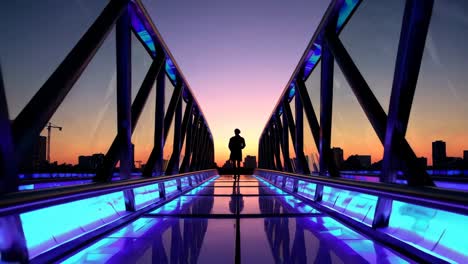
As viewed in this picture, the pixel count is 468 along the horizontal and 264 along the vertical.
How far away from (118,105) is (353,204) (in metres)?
3.07

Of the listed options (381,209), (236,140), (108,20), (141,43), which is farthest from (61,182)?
(236,140)

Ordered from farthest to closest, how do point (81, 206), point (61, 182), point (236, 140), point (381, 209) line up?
1. point (236, 140)
2. point (61, 182)
3. point (81, 206)
4. point (381, 209)

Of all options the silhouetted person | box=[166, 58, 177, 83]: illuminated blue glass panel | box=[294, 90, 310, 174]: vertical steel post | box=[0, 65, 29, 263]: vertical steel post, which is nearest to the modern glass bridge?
box=[0, 65, 29, 263]: vertical steel post

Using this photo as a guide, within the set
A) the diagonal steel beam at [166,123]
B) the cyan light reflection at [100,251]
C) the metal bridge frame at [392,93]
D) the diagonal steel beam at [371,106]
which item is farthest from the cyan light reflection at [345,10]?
the cyan light reflection at [100,251]

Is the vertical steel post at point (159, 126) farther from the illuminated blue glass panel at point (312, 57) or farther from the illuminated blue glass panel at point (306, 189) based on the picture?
the illuminated blue glass panel at point (312, 57)

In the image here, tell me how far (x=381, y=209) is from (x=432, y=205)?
1.17 metres

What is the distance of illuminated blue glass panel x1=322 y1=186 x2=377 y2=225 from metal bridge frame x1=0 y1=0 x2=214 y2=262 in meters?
2.55

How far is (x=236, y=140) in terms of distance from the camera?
12680 millimetres

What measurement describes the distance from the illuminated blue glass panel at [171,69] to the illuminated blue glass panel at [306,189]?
3939 millimetres

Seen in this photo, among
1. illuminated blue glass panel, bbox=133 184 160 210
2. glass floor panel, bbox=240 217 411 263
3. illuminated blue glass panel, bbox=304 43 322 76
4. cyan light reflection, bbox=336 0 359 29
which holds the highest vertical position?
cyan light reflection, bbox=336 0 359 29

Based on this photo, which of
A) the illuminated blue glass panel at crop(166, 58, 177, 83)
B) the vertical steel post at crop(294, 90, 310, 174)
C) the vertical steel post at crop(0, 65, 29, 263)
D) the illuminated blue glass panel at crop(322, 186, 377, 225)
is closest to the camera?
the vertical steel post at crop(0, 65, 29, 263)

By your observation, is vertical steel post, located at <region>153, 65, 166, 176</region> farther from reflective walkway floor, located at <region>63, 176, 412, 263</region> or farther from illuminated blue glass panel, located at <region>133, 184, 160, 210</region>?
reflective walkway floor, located at <region>63, 176, 412, 263</region>

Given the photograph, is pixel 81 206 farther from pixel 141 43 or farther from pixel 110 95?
pixel 141 43

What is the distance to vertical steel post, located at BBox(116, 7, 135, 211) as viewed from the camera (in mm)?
4570
